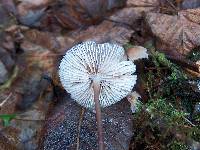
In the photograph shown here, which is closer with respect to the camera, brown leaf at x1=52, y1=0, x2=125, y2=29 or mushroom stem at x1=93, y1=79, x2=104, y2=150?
mushroom stem at x1=93, y1=79, x2=104, y2=150

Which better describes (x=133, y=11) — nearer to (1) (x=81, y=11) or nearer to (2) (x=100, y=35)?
(2) (x=100, y=35)

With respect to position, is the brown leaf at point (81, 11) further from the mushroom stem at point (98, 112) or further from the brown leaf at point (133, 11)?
the mushroom stem at point (98, 112)

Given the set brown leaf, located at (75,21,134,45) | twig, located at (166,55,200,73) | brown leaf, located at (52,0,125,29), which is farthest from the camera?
brown leaf, located at (52,0,125,29)

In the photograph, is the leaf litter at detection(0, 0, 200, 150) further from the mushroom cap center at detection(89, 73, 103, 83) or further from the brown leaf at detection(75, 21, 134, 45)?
the mushroom cap center at detection(89, 73, 103, 83)

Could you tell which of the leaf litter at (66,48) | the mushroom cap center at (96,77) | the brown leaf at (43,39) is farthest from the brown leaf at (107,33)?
the mushroom cap center at (96,77)

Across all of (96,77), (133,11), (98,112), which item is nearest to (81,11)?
(133,11)

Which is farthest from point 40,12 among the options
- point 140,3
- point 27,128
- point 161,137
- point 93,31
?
point 161,137

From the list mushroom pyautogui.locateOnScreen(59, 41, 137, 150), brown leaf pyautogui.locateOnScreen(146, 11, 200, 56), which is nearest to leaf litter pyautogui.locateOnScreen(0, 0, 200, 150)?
brown leaf pyautogui.locateOnScreen(146, 11, 200, 56)
